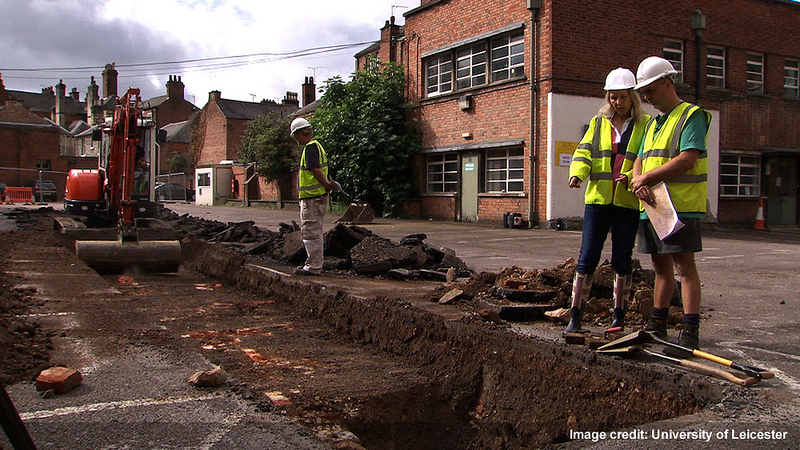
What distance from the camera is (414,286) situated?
7.68 meters

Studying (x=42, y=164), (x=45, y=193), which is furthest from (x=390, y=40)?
(x=42, y=164)

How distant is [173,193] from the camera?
155 ft

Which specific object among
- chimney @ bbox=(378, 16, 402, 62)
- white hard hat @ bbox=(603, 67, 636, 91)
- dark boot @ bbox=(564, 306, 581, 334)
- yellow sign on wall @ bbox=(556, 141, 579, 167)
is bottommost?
dark boot @ bbox=(564, 306, 581, 334)

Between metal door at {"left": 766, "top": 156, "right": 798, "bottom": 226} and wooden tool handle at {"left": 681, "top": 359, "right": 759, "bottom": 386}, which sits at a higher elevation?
metal door at {"left": 766, "top": 156, "right": 798, "bottom": 226}

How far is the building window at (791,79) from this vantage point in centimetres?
2227

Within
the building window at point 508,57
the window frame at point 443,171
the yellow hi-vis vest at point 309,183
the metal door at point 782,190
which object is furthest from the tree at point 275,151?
the yellow hi-vis vest at point 309,183

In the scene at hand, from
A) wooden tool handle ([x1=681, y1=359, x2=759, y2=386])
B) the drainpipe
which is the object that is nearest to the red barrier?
A: the drainpipe

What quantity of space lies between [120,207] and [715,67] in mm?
19302

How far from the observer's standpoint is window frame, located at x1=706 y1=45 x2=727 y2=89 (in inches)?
811

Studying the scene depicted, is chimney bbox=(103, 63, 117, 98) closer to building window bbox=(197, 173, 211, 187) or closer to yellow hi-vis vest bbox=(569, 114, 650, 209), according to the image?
building window bbox=(197, 173, 211, 187)

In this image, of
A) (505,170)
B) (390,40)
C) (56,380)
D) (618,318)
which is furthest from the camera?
(390,40)

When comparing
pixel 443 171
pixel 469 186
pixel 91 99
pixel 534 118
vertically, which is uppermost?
pixel 91 99

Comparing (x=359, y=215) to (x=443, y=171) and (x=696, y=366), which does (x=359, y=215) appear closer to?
(x=443, y=171)

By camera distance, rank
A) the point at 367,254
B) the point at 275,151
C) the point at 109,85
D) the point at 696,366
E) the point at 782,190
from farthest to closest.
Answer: the point at 109,85
the point at 275,151
the point at 782,190
the point at 367,254
the point at 696,366
